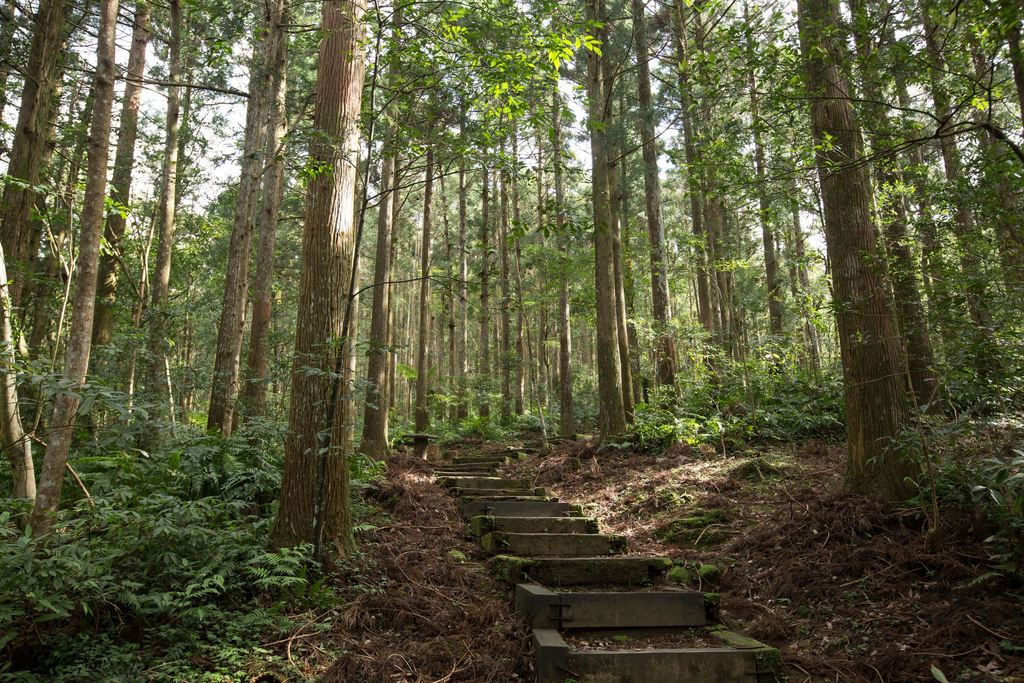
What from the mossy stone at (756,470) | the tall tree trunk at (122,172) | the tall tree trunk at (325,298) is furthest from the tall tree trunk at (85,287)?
the mossy stone at (756,470)

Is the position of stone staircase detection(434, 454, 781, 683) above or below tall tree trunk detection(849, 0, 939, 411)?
below

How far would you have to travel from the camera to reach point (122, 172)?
10.2 m

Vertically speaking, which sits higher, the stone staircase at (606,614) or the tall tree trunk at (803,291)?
the tall tree trunk at (803,291)

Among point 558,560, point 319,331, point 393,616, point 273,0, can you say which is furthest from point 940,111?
point 273,0

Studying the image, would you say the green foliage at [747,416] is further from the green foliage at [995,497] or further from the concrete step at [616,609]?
the concrete step at [616,609]

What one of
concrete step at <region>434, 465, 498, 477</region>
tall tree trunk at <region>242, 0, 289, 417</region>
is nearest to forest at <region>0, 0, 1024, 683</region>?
Answer: tall tree trunk at <region>242, 0, 289, 417</region>

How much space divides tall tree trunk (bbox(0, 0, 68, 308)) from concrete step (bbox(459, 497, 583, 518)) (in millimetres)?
5852

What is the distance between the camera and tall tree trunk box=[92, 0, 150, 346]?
8456 mm

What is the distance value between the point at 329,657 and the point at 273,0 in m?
10.4

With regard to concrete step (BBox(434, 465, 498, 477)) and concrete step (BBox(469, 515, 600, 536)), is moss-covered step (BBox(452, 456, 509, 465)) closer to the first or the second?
concrete step (BBox(434, 465, 498, 477))

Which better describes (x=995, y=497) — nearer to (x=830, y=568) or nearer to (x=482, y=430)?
(x=830, y=568)

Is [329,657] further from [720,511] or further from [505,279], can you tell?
[505,279]

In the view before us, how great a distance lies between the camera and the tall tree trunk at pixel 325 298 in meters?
5.04

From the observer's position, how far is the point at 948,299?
4914mm
